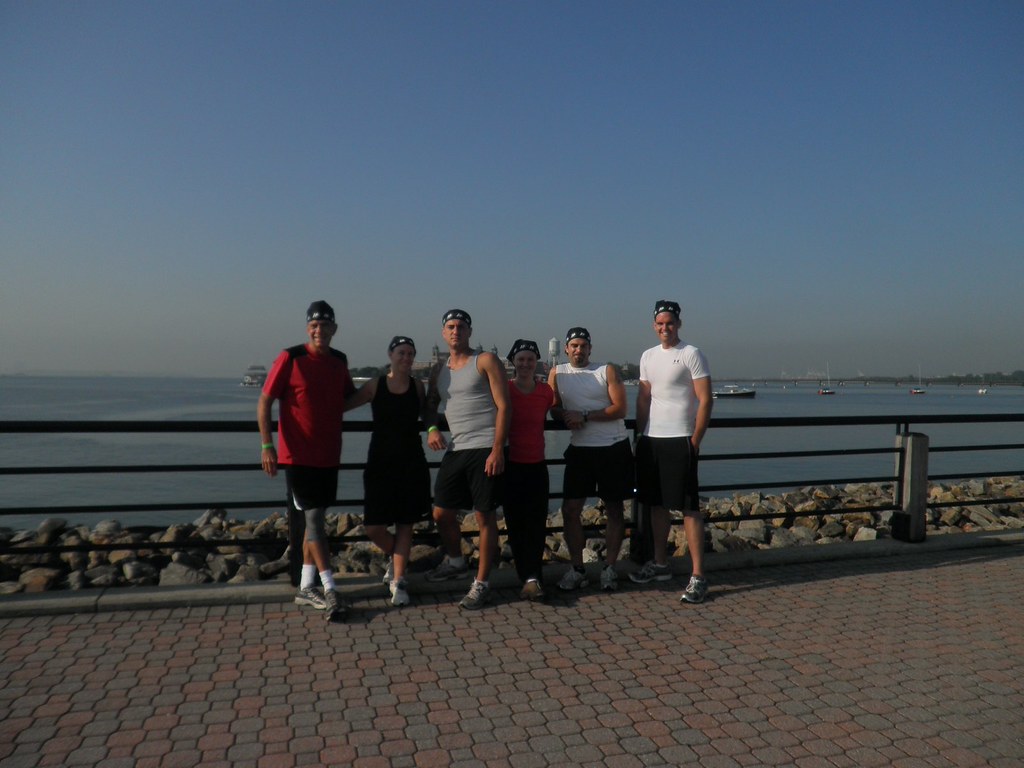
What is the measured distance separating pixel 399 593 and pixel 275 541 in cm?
104

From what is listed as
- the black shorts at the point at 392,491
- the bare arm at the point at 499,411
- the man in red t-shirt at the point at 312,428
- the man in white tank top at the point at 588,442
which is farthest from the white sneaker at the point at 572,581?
the man in red t-shirt at the point at 312,428

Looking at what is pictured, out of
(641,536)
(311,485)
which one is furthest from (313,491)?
(641,536)

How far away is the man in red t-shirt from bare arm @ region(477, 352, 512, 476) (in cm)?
94

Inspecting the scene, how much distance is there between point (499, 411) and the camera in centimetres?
496

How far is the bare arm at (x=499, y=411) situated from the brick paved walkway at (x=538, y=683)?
946 millimetres

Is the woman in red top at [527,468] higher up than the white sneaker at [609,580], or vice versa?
the woman in red top at [527,468]

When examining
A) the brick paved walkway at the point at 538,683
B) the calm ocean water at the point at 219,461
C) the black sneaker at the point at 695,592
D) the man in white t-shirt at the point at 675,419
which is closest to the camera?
the brick paved walkway at the point at 538,683

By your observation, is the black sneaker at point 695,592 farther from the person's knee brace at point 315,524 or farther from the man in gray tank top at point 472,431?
the person's knee brace at point 315,524

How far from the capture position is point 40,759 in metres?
3.05

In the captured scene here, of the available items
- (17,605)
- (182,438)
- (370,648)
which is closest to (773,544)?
(370,648)

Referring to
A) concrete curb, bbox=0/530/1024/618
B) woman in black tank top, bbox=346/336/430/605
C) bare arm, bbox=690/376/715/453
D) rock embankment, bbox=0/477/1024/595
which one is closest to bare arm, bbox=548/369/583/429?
bare arm, bbox=690/376/715/453

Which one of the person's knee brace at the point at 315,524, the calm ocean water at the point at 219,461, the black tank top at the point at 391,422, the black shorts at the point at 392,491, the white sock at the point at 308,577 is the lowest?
the calm ocean water at the point at 219,461

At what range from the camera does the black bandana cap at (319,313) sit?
16.1 ft

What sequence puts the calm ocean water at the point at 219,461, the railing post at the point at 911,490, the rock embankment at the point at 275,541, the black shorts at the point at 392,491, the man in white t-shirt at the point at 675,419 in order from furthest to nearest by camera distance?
the calm ocean water at the point at 219,461 < the rock embankment at the point at 275,541 < the railing post at the point at 911,490 < the man in white t-shirt at the point at 675,419 < the black shorts at the point at 392,491
